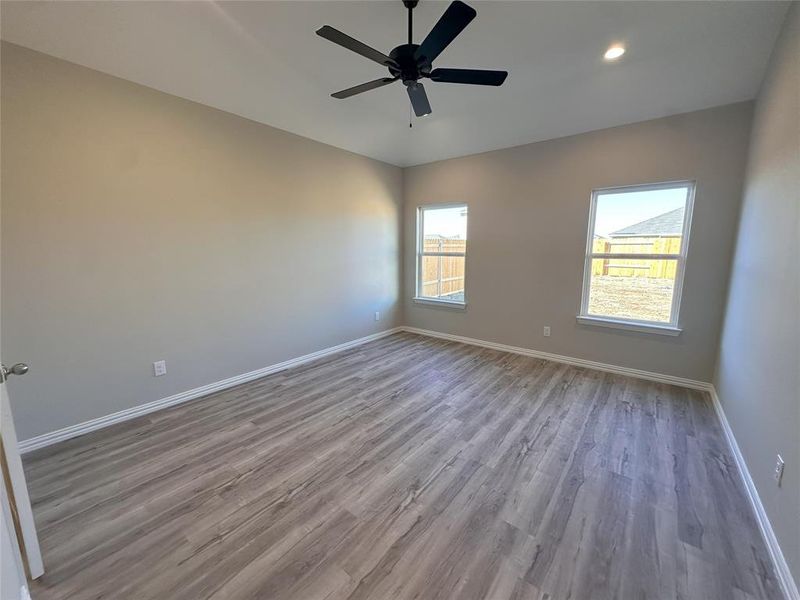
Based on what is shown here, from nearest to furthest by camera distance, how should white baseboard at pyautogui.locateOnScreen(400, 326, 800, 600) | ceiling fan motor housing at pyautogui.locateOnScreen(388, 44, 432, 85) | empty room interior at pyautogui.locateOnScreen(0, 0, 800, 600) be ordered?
white baseboard at pyautogui.locateOnScreen(400, 326, 800, 600) < empty room interior at pyautogui.locateOnScreen(0, 0, 800, 600) < ceiling fan motor housing at pyautogui.locateOnScreen(388, 44, 432, 85)

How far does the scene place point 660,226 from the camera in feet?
10.5

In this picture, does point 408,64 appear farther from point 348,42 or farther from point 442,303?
point 442,303

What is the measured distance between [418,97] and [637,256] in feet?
9.26

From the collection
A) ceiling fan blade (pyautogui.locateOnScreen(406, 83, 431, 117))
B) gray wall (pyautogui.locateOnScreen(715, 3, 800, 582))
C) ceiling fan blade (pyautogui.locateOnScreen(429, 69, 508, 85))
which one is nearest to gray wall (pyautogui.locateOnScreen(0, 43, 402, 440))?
ceiling fan blade (pyautogui.locateOnScreen(406, 83, 431, 117))

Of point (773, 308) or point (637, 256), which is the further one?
point (637, 256)

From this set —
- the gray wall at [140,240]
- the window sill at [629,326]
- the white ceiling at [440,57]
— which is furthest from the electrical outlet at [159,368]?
the window sill at [629,326]

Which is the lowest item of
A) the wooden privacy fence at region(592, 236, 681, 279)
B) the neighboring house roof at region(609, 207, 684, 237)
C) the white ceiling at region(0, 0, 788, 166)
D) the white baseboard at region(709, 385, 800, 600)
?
the white baseboard at region(709, 385, 800, 600)

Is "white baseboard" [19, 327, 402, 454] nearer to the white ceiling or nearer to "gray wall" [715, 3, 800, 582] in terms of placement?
the white ceiling

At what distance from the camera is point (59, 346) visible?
88.7 inches

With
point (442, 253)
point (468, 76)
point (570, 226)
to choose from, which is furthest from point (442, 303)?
point (468, 76)

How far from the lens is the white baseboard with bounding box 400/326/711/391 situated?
3164 millimetres

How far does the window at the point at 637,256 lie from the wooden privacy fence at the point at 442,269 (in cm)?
166

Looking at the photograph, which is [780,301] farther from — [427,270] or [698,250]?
[427,270]

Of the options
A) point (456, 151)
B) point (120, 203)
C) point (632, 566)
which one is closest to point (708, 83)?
point (456, 151)
